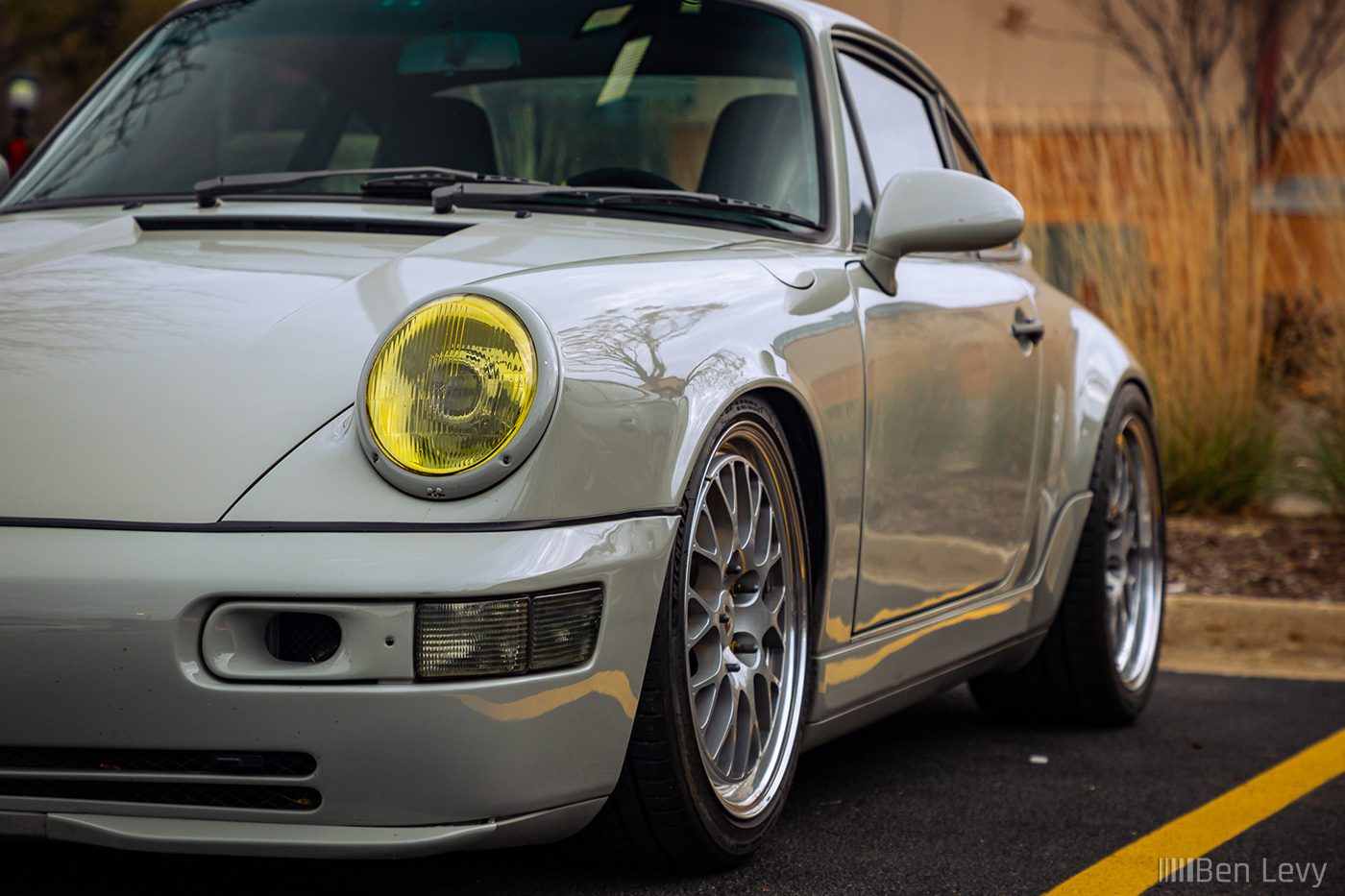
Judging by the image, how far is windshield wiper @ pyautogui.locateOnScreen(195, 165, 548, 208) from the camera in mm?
2897

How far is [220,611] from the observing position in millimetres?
1948

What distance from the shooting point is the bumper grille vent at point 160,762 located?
2.01 meters

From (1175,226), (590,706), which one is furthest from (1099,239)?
(590,706)

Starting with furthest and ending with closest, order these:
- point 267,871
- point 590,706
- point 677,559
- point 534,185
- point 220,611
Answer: point 534,185 → point 267,871 → point 677,559 → point 590,706 → point 220,611

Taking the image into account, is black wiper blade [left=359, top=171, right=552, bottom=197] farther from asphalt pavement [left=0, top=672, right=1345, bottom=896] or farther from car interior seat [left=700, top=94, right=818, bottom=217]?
asphalt pavement [left=0, top=672, right=1345, bottom=896]

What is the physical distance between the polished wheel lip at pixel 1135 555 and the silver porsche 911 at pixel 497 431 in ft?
1.29

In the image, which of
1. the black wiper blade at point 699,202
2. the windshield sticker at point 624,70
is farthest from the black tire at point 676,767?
the windshield sticker at point 624,70

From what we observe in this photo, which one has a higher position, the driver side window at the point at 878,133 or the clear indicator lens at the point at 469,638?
the driver side window at the point at 878,133

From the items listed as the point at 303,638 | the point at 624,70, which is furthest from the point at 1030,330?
the point at 303,638

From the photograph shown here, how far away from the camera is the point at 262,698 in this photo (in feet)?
6.44

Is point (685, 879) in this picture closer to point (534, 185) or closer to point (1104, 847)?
point (1104, 847)

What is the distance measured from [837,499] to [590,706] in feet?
2.60

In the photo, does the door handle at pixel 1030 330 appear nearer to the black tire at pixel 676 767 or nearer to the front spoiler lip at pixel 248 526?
the black tire at pixel 676 767

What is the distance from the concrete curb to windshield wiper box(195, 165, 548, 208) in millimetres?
3370
